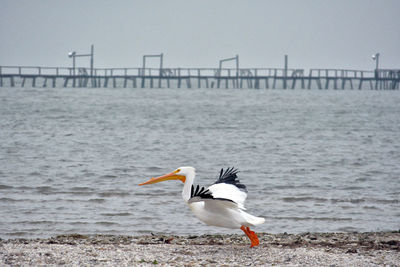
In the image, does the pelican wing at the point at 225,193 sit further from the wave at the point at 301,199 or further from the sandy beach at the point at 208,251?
the wave at the point at 301,199

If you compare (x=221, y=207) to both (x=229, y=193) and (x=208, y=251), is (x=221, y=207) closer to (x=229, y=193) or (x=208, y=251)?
(x=229, y=193)

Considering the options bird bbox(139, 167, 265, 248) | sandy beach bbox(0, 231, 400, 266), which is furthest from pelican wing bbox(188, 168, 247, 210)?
sandy beach bbox(0, 231, 400, 266)

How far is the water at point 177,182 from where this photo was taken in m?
9.77

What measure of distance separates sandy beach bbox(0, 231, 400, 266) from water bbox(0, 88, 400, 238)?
103cm

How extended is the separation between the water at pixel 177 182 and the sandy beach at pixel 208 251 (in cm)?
103

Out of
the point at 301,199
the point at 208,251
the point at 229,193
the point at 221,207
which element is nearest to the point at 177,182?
the point at 301,199

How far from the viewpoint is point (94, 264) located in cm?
599

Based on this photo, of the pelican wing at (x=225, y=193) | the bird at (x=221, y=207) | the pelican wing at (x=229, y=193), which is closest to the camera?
the pelican wing at (x=225, y=193)

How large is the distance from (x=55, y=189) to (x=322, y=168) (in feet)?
22.1

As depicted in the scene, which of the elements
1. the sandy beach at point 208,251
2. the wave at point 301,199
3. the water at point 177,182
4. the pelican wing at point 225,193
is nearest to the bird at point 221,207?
the pelican wing at point 225,193

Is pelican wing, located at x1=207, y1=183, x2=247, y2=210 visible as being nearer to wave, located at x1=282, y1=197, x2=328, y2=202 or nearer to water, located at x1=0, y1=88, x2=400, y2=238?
water, located at x1=0, y1=88, x2=400, y2=238

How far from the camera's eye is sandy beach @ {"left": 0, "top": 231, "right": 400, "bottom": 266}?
6.17m

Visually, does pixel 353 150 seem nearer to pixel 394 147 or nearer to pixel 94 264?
pixel 394 147

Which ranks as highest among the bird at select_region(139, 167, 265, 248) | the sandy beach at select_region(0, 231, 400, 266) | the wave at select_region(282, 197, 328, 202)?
the bird at select_region(139, 167, 265, 248)
